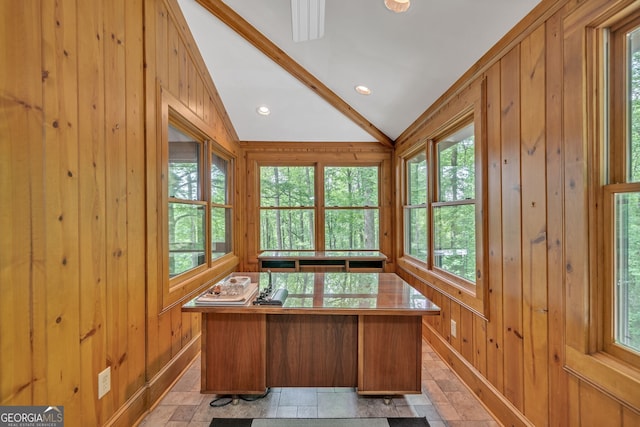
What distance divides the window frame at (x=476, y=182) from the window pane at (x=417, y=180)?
18 cm

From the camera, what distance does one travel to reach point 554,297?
1443 millimetres

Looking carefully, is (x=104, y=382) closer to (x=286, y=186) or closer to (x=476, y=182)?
(x=476, y=182)

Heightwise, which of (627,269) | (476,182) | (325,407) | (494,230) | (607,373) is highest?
(476,182)

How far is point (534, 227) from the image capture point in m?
1.57

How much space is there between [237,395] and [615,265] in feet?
7.33

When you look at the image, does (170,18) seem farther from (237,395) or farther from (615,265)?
(615,265)

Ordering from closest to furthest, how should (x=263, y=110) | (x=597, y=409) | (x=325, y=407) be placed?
(x=597, y=409), (x=325, y=407), (x=263, y=110)

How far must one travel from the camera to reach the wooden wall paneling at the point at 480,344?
6.60 ft

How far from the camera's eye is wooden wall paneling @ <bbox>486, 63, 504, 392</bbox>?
6.10ft

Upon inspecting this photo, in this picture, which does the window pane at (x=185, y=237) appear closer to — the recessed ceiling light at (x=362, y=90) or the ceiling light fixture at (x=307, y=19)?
the ceiling light fixture at (x=307, y=19)

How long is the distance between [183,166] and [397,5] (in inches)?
81.8

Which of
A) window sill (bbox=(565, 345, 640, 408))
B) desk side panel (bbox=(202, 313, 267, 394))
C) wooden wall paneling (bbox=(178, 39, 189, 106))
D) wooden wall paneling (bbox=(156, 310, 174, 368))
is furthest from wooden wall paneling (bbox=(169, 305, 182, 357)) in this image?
window sill (bbox=(565, 345, 640, 408))

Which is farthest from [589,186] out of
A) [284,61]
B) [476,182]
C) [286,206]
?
[286,206]

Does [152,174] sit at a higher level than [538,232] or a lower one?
higher
